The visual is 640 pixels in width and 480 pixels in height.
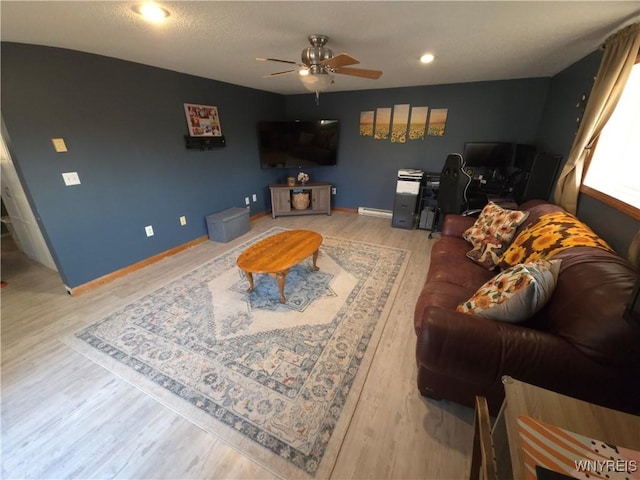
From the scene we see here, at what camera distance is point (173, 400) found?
1.50 meters

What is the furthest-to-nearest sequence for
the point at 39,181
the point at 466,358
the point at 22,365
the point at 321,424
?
the point at 39,181 < the point at 22,365 < the point at 321,424 < the point at 466,358

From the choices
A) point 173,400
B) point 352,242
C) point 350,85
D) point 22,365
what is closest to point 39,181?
point 22,365

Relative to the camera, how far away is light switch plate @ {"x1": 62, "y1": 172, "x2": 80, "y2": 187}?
233 centimetres

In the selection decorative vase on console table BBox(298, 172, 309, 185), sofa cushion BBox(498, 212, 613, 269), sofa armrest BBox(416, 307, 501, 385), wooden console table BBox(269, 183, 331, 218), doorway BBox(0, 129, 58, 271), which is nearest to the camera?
sofa armrest BBox(416, 307, 501, 385)

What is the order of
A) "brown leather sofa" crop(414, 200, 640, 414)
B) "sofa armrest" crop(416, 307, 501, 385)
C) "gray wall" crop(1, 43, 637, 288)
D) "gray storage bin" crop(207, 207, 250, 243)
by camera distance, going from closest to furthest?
"brown leather sofa" crop(414, 200, 640, 414) < "sofa armrest" crop(416, 307, 501, 385) < "gray wall" crop(1, 43, 637, 288) < "gray storage bin" crop(207, 207, 250, 243)

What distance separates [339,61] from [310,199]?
3.07 m

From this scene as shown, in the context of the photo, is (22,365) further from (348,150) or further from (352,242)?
(348,150)

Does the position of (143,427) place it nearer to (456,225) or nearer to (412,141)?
(456,225)

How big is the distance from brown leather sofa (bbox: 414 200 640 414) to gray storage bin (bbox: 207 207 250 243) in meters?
3.06

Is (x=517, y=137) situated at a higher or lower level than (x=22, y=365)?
higher

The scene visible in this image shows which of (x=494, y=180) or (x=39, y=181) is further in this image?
(x=494, y=180)

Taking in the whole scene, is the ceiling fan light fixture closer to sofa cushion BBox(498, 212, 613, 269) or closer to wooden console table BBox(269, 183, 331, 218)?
sofa cushion BBox(498, 212, 613, 269)

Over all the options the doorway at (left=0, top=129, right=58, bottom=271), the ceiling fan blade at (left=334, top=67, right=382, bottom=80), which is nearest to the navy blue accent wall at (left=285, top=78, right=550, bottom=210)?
the ceiling fan blade at (left=334, top=67, right=382, bottom=80)

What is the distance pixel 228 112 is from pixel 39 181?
2365 mm
